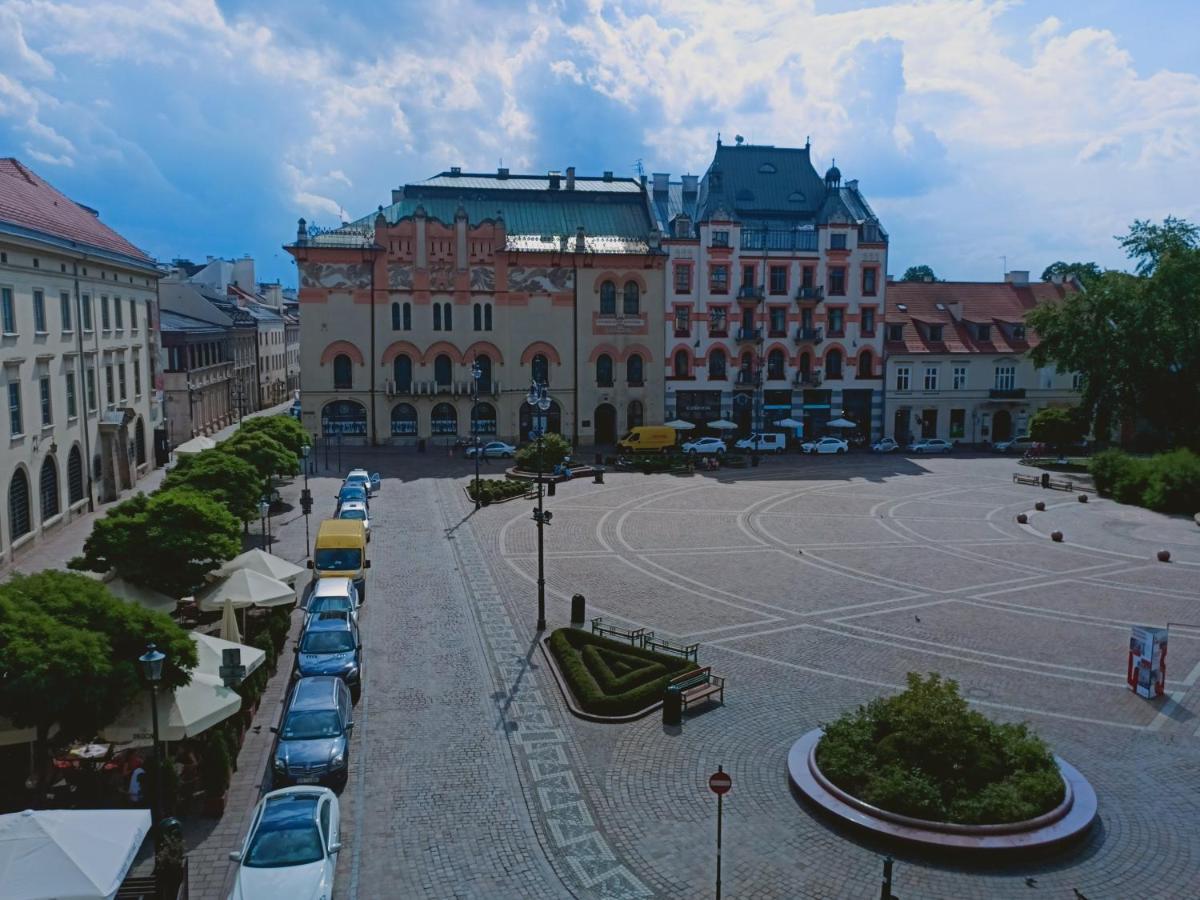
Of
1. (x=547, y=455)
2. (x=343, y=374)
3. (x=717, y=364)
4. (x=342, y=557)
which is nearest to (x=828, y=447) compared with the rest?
(x=717, y=364)

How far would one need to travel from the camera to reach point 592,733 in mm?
19453

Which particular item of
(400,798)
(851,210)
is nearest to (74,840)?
(400,798)

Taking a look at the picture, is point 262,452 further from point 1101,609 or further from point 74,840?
point 1101,609

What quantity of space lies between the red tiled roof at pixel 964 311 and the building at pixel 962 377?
0.24 ft

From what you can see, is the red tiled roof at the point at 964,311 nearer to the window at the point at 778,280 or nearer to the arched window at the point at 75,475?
the window at the point at 778,280

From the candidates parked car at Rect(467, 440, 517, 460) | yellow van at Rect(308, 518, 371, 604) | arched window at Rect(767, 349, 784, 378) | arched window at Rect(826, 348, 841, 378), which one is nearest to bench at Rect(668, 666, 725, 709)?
yellow van at Rect(308, 518, 371, 604)

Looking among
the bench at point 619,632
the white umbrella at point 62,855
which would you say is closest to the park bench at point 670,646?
the bench at point 619,632

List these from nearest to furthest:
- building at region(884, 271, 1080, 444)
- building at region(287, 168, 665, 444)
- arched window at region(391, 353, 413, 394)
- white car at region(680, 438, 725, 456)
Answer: white car at region(680, 438, 725, 456)
building at region(287, 168, 665, 444)
arched window at region(391, 353, 413, 394)
building at region(884, 271, 1080, 444)

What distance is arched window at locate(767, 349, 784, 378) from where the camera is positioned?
68.5 m

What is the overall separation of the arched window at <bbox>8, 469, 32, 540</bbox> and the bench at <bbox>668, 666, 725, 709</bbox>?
25003mm

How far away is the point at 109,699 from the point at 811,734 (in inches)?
493

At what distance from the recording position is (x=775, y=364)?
68.6 m

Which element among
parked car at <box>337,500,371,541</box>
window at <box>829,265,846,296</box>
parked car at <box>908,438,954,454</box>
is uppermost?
window at <box>829,265,846,296</box>

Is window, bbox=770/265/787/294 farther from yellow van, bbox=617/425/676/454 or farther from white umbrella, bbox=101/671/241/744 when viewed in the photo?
white umbrella, bbox=101/671/241/744
